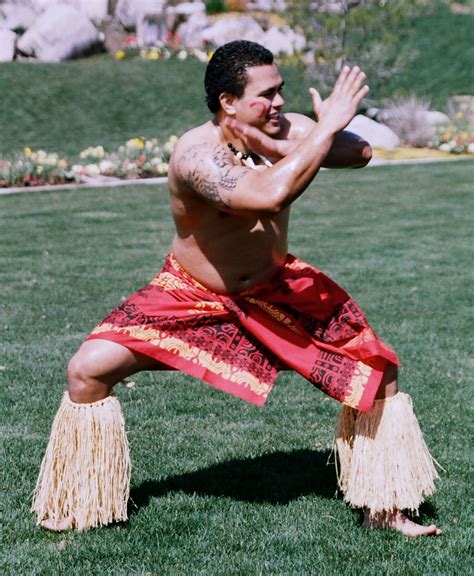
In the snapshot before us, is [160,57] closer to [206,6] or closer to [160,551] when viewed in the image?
[206,6]

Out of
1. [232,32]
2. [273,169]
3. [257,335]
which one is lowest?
[232,32]

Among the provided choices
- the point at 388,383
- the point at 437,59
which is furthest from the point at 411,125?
the point at 388,383

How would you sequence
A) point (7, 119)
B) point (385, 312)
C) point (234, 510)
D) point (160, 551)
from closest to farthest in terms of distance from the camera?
point (160, 551) → point (234, 510) → point (385, 312) → point (7, 119)

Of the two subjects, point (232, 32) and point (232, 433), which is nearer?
point (232, 433)

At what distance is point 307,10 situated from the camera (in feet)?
72.2

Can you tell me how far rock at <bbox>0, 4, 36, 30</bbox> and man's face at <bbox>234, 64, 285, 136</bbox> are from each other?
27.7m

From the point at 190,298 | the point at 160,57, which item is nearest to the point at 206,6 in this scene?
the point at 160,57

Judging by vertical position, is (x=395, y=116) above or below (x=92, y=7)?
above

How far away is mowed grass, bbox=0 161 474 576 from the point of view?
343 centimetres

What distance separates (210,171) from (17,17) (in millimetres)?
28487

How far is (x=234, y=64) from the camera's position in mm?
3201

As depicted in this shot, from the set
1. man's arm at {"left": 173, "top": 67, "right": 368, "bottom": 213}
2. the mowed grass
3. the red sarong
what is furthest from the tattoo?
the mowed grass

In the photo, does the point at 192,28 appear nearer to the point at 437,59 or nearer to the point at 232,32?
the point at 232,32

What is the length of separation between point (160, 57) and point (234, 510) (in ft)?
79.9
